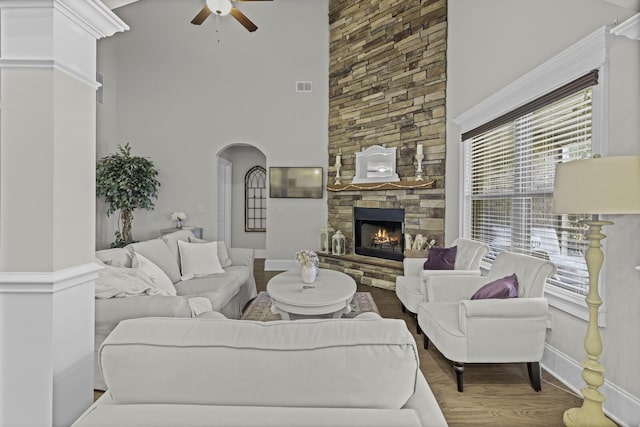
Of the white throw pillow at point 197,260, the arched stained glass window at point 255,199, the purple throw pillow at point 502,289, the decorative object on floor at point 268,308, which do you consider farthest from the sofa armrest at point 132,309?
the arched stained glass window at point 255,199

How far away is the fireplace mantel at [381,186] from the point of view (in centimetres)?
510

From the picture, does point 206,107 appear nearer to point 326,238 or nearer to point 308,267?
point 326,238

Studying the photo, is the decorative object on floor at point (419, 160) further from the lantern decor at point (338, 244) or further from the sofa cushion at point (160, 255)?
the sofa cushion at point (160, 255)

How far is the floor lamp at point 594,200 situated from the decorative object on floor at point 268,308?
220cm

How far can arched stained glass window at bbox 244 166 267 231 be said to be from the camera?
862cm

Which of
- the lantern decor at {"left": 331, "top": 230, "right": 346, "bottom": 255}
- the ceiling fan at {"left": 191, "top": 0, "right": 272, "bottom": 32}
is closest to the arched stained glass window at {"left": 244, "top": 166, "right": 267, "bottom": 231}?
the lantern decor at {"left": 331, "top": 230, "right": 346, "bottom": 255}

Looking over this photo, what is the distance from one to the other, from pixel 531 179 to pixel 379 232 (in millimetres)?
2897

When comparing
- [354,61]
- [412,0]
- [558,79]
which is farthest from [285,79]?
[558,79]

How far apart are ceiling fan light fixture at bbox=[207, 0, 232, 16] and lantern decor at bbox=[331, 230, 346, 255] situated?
3661 mm

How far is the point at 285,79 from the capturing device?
22.3 feet

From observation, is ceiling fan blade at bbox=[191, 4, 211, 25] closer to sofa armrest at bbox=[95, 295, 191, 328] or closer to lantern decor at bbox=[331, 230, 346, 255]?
lantern decor at bbox=[331, 230, 346, 255]

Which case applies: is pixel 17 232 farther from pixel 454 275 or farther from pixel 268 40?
pixel 268 40

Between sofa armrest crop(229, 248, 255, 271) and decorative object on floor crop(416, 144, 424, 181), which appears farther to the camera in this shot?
decorative object on floor crop(416, 144, 424, 181)

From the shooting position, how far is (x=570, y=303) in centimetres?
261
